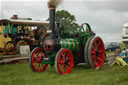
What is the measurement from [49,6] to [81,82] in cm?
274

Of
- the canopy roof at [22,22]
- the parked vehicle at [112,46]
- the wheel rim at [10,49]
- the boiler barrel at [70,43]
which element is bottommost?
the parked vehicle at [112,46]

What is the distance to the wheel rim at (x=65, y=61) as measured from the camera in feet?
20.2

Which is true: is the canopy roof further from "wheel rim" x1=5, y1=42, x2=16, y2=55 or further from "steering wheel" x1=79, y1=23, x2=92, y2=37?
"steering wheel" x1=79, y1=23, x2=92, y2=37

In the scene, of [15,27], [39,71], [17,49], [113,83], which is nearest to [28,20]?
[15,27]

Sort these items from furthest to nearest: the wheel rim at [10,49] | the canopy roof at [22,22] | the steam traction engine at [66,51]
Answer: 1. the wheel rim at [10,49]
2. the canopy roof at [22,22]
3. the steam traction engine at [66,51]

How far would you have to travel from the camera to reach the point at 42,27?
1421 centimetres

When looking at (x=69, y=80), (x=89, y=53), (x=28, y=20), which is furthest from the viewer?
(x=28, y=20)

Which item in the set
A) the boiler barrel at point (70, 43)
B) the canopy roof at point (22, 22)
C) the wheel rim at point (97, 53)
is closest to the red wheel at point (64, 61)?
the boiler barrel at point (70, 43)

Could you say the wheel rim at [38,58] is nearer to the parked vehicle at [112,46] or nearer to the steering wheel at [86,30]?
the steering wheel at [86,30]

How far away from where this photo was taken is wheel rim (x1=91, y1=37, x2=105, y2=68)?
7.46 m

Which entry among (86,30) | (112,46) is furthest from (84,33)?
(112,46)

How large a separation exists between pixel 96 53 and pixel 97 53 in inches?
2.3

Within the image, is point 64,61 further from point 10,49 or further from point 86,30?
point 10,49

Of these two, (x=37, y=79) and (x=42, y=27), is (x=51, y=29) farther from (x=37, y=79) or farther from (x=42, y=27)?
(x=42, y=27)
